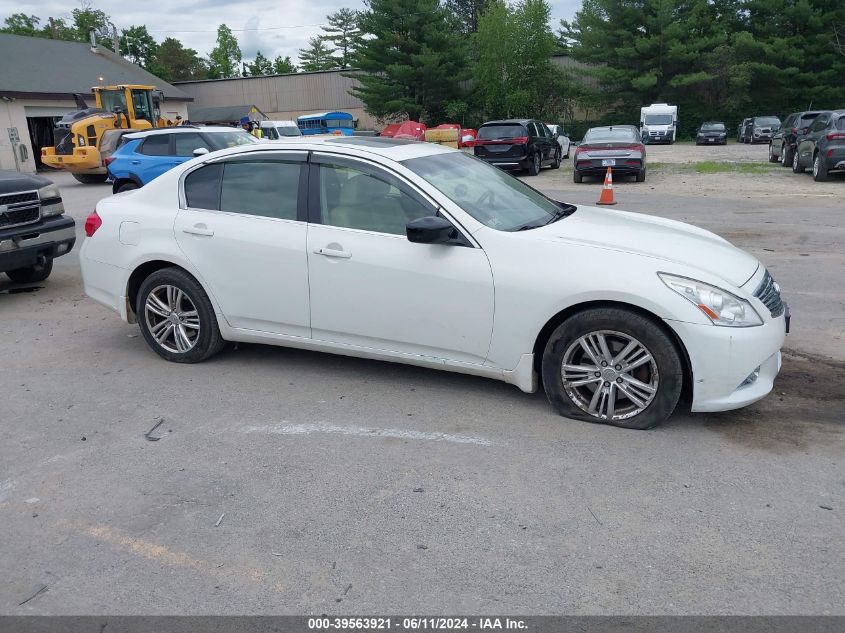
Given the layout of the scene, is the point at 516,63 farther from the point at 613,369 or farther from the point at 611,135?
the point at 613,369

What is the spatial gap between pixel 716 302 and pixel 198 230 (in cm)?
353

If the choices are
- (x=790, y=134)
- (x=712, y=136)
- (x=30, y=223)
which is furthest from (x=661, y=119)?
(x=30, y=223)

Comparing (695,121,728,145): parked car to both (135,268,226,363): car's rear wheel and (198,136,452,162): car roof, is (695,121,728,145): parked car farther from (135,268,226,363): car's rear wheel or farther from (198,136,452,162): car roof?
(135,268,226,363): car's rear wheel

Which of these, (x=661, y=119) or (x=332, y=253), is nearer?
(x=332, y=253)

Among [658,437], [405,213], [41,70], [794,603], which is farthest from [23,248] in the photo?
[41,70]

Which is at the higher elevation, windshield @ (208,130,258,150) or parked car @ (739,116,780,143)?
windshield @ (208,130,258,150)

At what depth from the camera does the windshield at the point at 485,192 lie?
472 centimetres

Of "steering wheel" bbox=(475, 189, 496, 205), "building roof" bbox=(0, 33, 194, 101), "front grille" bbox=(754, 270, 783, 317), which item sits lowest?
"front grille" bbox=(754, 270, 783, 317)

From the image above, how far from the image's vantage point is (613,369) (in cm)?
421

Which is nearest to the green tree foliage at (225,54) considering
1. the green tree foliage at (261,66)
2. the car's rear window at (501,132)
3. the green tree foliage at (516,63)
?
the green tree foliage at (261,66)

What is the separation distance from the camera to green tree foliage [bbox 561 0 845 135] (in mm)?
46969

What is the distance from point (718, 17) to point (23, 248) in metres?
55.2

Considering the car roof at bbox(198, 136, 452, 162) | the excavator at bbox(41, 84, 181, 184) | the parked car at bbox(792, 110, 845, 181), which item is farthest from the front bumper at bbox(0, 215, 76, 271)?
the excavator at bbox(41, 84, 181, 184)

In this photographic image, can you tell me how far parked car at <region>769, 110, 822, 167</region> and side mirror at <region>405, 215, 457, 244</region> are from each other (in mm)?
18435
